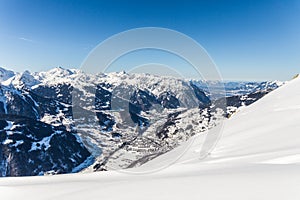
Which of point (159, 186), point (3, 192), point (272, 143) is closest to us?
point (159, 186)

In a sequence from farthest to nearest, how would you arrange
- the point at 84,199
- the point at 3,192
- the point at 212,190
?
the point at 3,192
the point at 84,199
the point at 212,190

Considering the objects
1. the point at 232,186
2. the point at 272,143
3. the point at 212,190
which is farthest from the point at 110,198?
the point at 272,143

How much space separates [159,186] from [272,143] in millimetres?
6254

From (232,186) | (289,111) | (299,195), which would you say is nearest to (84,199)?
(232,186)

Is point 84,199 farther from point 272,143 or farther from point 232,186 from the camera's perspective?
point 272,143

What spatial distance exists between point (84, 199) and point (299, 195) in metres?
3.55

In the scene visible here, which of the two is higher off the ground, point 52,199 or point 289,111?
point 289,111

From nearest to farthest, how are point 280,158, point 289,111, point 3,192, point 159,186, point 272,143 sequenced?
point 159,186 < point 3,192 < point 280,158 < point 272,143 < point 289,111

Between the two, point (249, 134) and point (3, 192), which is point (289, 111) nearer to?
point (249, 134)

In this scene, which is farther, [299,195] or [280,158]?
[280,158]

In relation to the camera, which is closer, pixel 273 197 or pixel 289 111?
pixel 273 197

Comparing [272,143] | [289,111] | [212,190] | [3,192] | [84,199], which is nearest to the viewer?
[212,190]

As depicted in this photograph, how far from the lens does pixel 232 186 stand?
442cm

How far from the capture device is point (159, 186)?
502 cm
